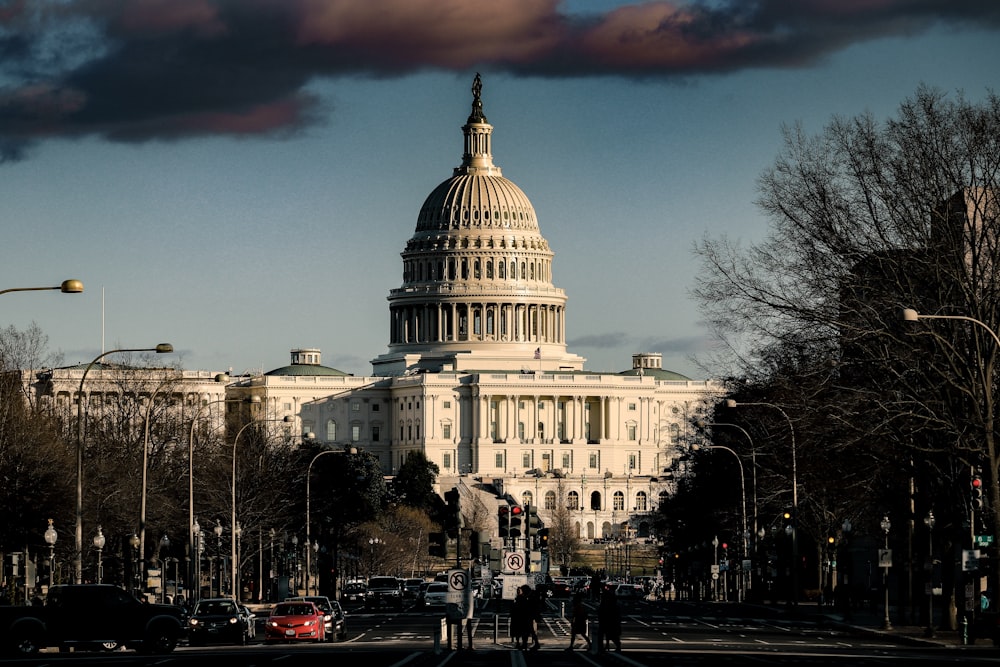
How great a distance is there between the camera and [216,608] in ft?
208

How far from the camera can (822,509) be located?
93.2 metres

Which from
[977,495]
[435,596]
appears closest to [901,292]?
[977,495]

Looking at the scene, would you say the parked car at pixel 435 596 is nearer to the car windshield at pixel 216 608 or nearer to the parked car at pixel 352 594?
the parked car at pixel 352 594

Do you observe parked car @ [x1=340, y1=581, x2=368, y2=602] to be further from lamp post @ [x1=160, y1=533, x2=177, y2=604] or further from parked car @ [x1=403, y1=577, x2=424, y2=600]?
lamp post @ [x1=160, y1=533, x2=177, y2=604]

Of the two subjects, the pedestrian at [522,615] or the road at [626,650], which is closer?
the road at [626,650]

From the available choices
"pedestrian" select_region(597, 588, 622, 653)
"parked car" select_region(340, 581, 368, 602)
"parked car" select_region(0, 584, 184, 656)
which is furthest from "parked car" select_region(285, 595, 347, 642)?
"parked car" select_region(340, 581, 368, 602)

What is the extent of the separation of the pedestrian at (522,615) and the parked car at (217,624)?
476 inches

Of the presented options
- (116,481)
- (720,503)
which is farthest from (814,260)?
(720,503)

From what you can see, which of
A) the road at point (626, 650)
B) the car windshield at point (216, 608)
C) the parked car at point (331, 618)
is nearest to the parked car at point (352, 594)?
the road at point (626, 650)

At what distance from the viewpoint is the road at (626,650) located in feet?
152

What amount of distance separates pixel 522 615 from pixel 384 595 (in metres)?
50.8

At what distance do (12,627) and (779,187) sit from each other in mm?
22036

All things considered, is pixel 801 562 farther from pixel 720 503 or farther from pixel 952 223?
pixel 952 223

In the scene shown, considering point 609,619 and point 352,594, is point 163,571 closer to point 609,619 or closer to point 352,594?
point 609,619
